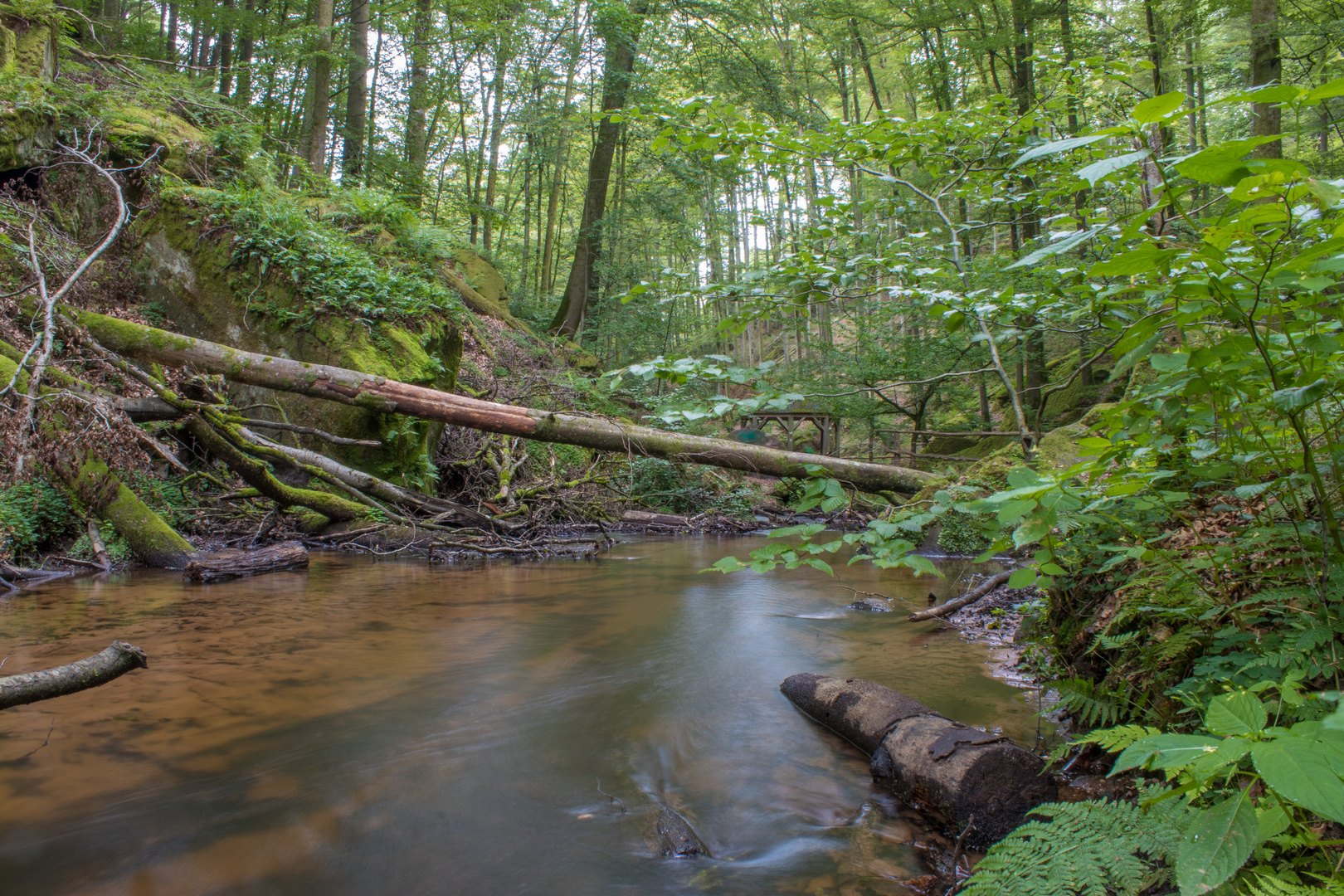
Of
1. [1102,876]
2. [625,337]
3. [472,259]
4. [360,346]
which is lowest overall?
[1102,876]

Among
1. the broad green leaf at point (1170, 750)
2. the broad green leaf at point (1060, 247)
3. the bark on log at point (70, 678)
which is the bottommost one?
the bark on log at point (70, 678)

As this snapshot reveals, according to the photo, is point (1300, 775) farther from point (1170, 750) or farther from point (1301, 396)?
point (1301, 396)

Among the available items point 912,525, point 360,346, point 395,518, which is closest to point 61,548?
point 395,518

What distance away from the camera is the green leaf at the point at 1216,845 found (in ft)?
3.34

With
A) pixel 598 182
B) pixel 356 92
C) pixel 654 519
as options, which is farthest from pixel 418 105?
pixel 654 519

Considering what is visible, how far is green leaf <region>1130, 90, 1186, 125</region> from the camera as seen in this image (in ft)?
4.21

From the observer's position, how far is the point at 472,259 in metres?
18.0

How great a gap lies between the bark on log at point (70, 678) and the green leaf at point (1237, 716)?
2754 millimetres

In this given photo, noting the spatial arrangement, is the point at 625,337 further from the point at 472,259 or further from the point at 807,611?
the point at 807,611

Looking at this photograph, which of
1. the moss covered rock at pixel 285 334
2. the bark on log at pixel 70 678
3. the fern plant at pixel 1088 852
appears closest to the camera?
the fern plant at pixel 1088 852

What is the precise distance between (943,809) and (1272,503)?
1.57 m

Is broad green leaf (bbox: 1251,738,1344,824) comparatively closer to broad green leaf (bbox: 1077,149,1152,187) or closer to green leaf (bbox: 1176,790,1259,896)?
green leaf (bbox: 1176,790,1259,896)

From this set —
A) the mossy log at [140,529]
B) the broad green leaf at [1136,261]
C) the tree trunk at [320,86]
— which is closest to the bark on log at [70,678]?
the broad green leaf at [1136,261]

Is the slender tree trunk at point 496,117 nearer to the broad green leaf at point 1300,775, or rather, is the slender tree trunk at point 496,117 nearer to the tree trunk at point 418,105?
the tree trunk at point 418,105
